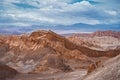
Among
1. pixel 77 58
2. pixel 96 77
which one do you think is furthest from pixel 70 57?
pixel 96 77

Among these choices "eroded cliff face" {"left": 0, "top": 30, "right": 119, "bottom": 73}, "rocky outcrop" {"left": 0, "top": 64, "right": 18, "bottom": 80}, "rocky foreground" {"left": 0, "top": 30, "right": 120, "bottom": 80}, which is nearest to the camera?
"rocky outcrop" {"left": 0, "top": 64, "right": 18, "bottom": 80}

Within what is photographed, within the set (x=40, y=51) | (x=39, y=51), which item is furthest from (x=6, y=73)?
(x=39, y=51)

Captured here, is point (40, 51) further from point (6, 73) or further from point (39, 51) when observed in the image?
point (6, 73)

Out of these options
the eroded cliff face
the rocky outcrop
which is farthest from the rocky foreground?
the rocky outcrop

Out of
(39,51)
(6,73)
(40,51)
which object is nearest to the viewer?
(6,73)

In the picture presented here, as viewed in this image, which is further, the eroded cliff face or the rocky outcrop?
the eroded cliff face

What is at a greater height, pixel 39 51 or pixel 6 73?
pixel 39 51

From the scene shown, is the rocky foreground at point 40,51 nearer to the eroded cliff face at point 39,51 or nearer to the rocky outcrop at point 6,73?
the eroded cliff face at point 39,51

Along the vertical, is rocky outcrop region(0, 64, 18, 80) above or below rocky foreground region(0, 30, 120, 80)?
below

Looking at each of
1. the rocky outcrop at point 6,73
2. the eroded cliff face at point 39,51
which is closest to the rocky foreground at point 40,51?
the eroded cliff face at point 39,51

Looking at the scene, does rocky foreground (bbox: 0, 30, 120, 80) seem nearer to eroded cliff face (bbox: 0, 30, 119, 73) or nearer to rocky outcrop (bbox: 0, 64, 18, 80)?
Answer: eroded cliff face (bbox: 0, 30, 119, 73)

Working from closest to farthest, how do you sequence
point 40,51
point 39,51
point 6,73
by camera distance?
point 6,73, point 40,51, point 39,51

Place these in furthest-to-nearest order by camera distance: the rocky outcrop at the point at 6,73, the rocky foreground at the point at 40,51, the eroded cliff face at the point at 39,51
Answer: the eroded cliff face at the point at 39,51 < the rocky foreground at the point at 40,51 < the rocky outcrop at the point at 6,73

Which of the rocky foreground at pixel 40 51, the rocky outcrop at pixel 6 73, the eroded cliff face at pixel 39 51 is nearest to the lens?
the rocky outcrop at pixel 6 73
